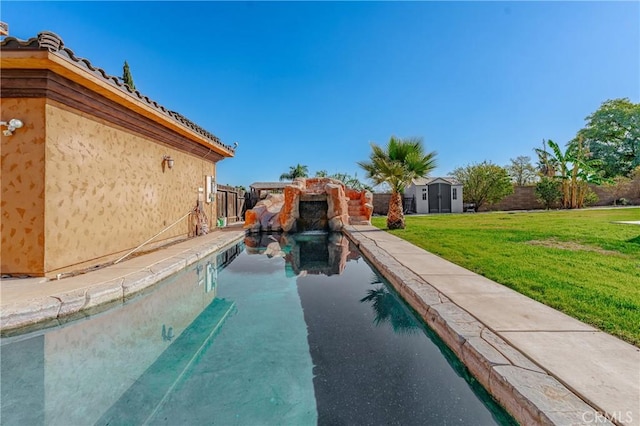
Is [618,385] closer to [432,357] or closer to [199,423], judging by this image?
[432,357]

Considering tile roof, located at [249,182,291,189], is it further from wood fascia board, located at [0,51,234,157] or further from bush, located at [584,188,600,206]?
bush, located at [584,188,600,206]

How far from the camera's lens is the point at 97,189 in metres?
5.52

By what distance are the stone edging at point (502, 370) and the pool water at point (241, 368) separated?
0.12 meters

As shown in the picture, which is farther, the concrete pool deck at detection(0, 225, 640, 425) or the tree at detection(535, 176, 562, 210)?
the tree at detection(535, 176, 562, 210)

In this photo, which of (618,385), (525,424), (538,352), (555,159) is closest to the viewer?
(525,424)

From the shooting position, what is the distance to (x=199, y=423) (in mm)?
1877

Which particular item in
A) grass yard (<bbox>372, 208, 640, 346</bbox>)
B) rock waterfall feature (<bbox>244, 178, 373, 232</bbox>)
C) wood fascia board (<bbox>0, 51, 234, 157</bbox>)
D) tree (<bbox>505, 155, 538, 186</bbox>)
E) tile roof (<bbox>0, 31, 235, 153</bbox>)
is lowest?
grass yard (<bbox>372, 208, 640, 346</bbox>)

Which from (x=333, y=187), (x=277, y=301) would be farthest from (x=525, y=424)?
(x=333, y=187)

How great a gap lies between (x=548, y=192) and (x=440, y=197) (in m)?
7.62

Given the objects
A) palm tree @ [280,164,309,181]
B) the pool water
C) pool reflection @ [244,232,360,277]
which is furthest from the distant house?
the pool water

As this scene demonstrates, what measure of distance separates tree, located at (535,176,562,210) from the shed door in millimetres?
6625

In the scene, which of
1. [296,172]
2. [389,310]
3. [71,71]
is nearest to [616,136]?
[296,172]

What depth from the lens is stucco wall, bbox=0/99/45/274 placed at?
4.48 metres

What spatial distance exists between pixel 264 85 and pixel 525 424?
724 inches
